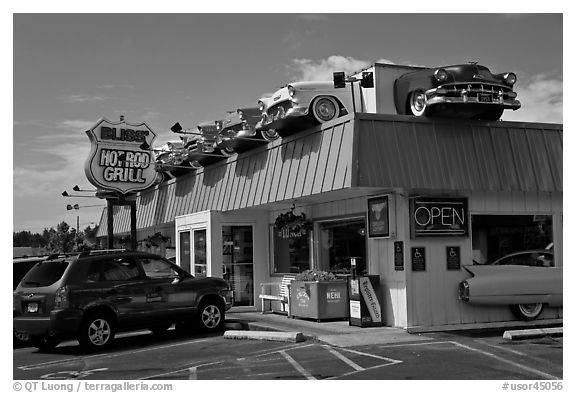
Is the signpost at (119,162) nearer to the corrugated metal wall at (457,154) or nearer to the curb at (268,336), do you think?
the curb at (268,336)

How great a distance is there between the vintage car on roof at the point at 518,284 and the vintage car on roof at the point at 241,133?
5543 mm

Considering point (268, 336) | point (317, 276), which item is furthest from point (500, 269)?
point (268, 336)

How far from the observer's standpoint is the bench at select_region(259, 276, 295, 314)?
54.3 ft

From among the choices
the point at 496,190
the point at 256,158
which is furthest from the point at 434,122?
the point at 256,158

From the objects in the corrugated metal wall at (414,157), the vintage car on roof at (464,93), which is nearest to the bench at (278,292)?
the corrugated metal wall at (414,157)

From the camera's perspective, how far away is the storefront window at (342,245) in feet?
48.8

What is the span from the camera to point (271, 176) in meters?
16.0

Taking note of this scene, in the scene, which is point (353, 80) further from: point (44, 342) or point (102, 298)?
point (44, 342)

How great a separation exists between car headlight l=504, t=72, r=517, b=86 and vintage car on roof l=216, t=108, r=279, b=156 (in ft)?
16.9

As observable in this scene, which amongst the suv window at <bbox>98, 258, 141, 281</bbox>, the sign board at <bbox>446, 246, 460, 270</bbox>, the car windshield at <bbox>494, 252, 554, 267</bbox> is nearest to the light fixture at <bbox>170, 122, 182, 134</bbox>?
the suv window at <bbox>98, 258, 141, 281</bbox>

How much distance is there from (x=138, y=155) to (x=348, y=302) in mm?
11369

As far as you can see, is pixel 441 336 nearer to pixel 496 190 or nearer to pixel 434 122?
pixel 496 190

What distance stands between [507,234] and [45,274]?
29.5ft

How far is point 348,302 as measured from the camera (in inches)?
582
